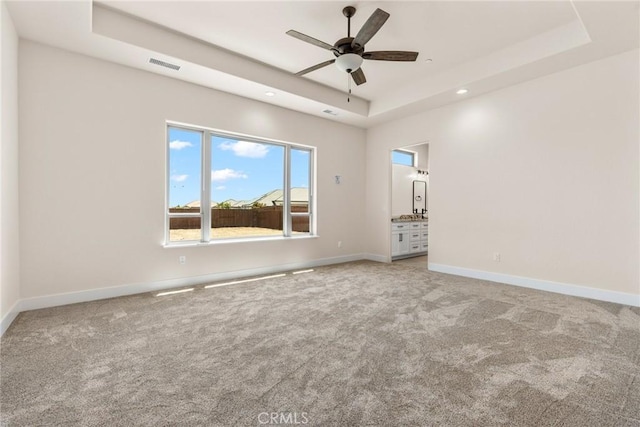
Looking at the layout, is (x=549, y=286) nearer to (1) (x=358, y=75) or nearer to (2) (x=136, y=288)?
(1) (x=358, y=75)

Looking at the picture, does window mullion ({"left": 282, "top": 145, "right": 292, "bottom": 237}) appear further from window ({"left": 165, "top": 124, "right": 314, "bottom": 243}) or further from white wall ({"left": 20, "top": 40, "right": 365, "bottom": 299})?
white wall ({"left": 20, "top": 40, "right": 365, "bottom": 299})

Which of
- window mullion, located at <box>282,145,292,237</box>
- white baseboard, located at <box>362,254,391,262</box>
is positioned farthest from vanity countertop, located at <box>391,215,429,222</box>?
window mullion, located at <box>282,145,292,237</box>

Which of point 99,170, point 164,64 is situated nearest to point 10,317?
point 99,170

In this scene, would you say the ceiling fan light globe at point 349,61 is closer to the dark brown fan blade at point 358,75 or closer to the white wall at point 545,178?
the dark brown fan blade at point 358,75

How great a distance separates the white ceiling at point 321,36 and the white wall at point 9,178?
35 cm

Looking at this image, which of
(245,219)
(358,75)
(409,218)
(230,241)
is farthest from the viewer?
(409,218)

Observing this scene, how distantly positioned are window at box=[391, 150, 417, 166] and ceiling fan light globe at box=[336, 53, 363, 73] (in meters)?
4.26

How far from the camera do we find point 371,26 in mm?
2770

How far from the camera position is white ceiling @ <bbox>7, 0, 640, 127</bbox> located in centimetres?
313

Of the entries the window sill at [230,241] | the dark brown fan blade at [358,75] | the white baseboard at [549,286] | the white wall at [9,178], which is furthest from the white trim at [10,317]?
the white baseboard at [549,286]

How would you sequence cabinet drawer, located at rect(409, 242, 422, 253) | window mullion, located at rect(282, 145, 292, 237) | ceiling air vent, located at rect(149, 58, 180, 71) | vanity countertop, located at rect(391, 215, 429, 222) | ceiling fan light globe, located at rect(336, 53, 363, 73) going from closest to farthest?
1. ceiling fan light globe, located at rect(336, 53, 363, 73)
2. ceiling air vent, located at rect(149, 58, 180, 71)
3. window mullion, located at rect(282, 145, 292, 237)
4. vanity countertop, located at rect(391, 215, 429, 222)
5. cabinet drawer, located at rect(409, 242, 422, 253)

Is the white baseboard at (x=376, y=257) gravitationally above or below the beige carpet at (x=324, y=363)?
above

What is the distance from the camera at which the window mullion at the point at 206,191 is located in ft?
15.6

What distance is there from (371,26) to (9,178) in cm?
392
